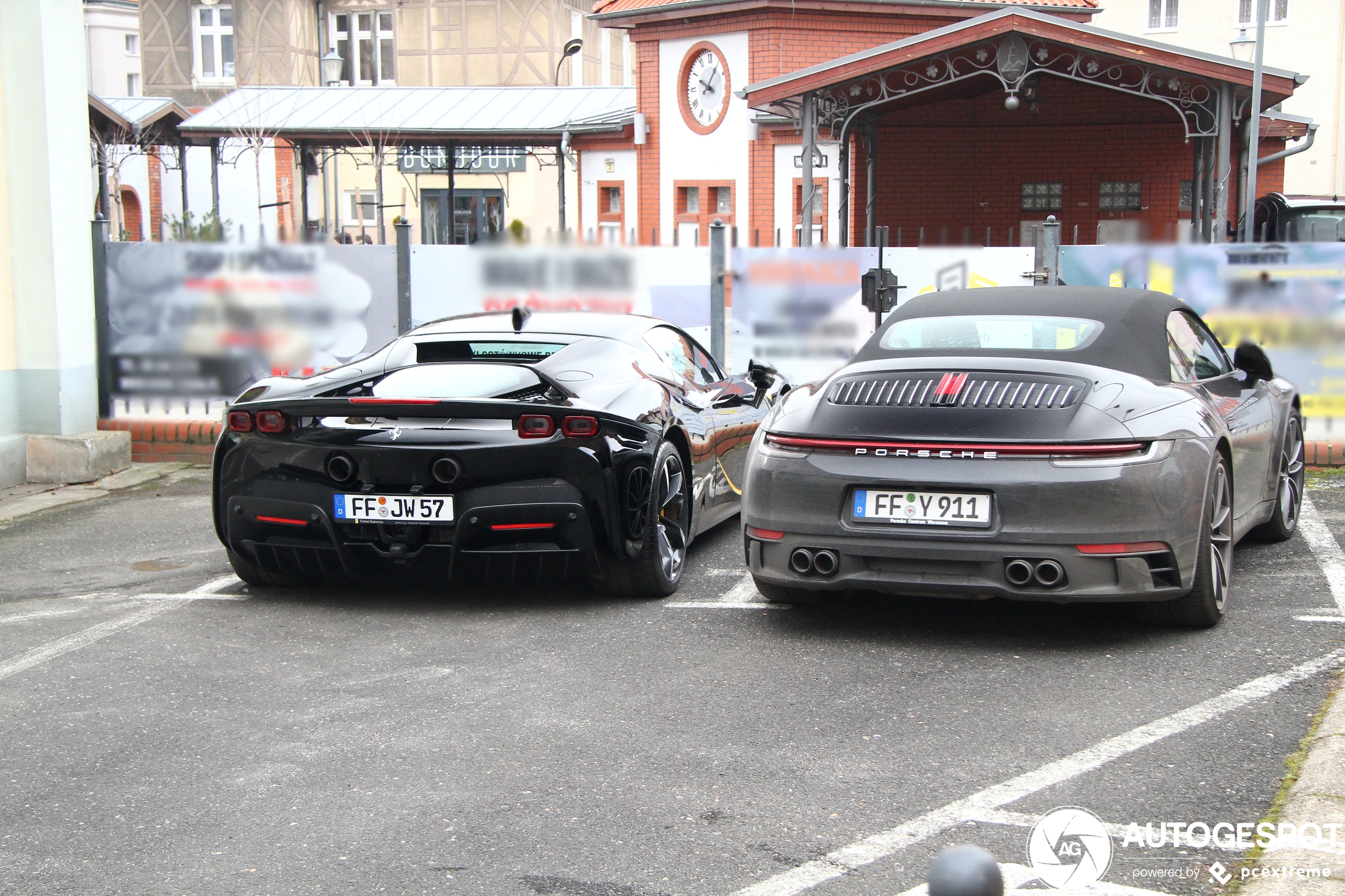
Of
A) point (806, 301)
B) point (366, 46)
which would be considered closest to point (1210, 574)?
point (806, 301)

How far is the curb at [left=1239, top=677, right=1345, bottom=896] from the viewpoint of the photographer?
3.05 m

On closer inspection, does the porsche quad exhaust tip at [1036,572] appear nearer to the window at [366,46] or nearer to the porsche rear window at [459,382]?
the porsche rear window at [459,382]

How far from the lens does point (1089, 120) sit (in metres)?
25.5

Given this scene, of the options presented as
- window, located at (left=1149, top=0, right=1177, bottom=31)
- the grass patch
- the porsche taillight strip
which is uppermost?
window, located at (left=1149, top=0, right=1177, bottom=31)

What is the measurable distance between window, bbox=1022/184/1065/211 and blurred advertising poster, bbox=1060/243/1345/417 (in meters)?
16.2

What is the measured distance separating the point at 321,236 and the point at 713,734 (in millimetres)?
8094

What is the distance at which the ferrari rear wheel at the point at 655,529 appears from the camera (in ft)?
19.9

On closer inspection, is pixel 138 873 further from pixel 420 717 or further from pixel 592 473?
pixel 592 473

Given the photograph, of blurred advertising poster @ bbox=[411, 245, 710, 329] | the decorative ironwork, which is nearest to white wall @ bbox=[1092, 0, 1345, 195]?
the decorative ironwork

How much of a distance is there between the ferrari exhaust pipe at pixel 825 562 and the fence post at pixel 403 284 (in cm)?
662

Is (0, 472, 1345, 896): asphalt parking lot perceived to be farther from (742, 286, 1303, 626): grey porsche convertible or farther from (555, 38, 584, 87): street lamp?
(555, 38, 584, 87): street lamp

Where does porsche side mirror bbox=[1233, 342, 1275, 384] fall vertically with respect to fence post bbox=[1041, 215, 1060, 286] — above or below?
below

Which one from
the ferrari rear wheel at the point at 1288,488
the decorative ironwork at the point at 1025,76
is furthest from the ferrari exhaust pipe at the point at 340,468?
the decorative ironwork at the point at 1025,76

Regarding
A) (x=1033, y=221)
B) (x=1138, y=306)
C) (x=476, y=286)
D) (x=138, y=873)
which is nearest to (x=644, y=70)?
(x=1033, y=221)
